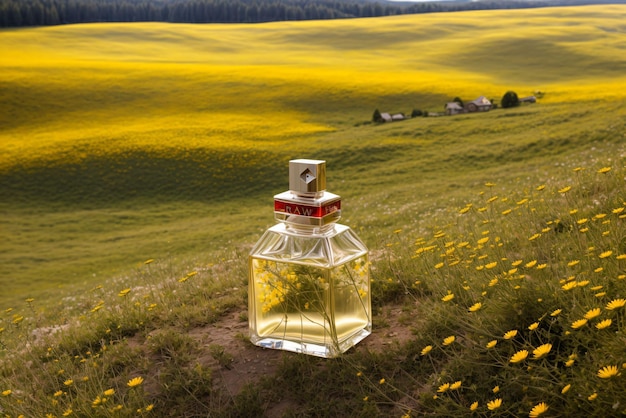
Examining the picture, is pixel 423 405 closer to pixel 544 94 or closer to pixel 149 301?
pixel 149 301

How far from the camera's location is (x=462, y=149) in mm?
26375

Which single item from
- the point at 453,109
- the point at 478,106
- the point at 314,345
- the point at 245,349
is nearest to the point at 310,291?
the point at 314,345

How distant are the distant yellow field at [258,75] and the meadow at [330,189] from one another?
317 mm

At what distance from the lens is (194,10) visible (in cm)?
11138

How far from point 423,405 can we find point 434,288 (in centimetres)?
126

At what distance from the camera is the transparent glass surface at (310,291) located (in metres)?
3.79

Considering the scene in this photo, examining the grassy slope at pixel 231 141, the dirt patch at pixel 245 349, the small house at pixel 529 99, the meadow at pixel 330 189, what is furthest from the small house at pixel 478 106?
the dirt patch at pixel 245 349

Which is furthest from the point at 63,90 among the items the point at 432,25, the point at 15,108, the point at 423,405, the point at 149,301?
the point at 432,25

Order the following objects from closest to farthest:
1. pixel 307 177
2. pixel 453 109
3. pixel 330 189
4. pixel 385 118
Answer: pixel 307 177 < pixel 330 189 < pixel 385 118 < pixel 453 109

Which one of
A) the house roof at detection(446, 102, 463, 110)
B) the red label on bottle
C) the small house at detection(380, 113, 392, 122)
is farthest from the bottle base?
the house roof at detection(446, 102, 463, 110)

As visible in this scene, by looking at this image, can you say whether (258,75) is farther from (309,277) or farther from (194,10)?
(194,10)

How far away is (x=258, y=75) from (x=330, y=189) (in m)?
28.3

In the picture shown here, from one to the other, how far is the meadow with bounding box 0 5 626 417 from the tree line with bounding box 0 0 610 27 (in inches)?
426

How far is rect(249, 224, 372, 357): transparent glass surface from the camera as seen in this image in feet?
12.4
